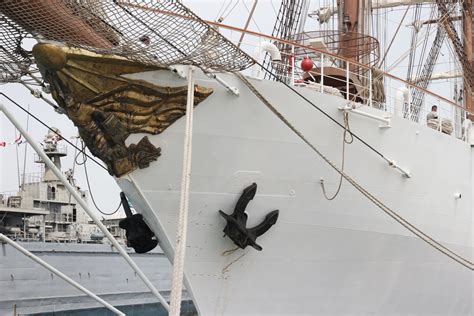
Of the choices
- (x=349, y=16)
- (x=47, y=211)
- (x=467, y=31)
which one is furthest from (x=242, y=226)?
(x=47, y=211)

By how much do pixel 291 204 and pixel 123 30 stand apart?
3706mm

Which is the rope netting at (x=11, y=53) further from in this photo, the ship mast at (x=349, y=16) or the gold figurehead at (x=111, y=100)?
the ship mast at (x=349, y=16)

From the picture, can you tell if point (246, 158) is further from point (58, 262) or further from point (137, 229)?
point (58, 262)

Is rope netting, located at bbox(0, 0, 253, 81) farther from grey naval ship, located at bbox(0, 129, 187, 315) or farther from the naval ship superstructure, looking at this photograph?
the naval ship superstructure

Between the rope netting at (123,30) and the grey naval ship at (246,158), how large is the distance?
0.02 m

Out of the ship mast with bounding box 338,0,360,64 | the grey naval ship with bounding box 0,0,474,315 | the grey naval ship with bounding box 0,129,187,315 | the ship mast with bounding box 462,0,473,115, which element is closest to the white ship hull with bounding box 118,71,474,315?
the grey naval ship with bounding box 0,0,474,315

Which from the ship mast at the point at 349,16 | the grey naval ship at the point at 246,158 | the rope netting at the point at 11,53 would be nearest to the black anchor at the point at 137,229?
the grey naval ship at the point at 246,158

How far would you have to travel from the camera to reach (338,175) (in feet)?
35.7

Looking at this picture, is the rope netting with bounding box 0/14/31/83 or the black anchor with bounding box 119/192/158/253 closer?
the rope netting with bounding box 0/14/31/83

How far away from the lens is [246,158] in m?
10.0

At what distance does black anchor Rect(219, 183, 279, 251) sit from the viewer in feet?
32.1

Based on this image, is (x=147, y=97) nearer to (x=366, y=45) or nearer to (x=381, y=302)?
(x=381, y=302)

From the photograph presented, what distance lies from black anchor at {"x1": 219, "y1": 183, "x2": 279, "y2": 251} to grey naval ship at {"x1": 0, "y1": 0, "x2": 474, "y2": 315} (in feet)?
0.06

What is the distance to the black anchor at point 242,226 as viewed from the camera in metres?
9.79
